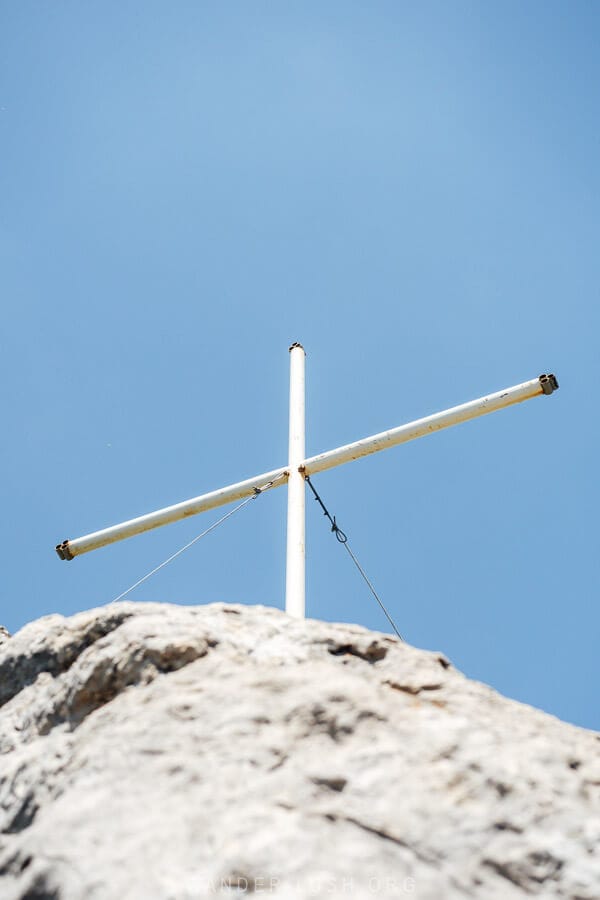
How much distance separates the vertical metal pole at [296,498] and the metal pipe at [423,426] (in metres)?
0.22

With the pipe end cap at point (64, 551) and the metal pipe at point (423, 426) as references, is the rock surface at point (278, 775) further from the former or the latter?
the pipe end cap at point (64, 551)

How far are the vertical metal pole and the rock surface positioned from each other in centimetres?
220

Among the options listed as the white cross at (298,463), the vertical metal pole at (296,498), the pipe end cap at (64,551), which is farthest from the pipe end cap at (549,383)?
the pipe end cap at (64,551)

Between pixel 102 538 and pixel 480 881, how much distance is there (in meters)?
6.39

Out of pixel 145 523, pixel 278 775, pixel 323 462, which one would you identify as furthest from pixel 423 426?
pixel 278 775

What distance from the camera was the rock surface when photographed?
6.14 ft

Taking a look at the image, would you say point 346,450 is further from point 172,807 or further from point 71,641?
point 172,807

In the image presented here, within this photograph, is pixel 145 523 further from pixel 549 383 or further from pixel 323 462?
pixel 549 383

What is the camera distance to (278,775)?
6.94ft

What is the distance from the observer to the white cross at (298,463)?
717cm

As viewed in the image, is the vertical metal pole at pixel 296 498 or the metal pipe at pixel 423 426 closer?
the vertical metal pole at pixel 296 498

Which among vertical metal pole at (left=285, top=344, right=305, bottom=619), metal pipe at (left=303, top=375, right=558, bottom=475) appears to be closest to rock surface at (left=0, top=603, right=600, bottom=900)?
vertical metal pole at (left=285, top=344, right=305, bottom=619)

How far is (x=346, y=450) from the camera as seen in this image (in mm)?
7551

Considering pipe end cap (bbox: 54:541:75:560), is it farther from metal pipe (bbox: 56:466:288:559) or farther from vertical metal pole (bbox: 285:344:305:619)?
vertical metal pole (bbox: 285:344:305:619)
